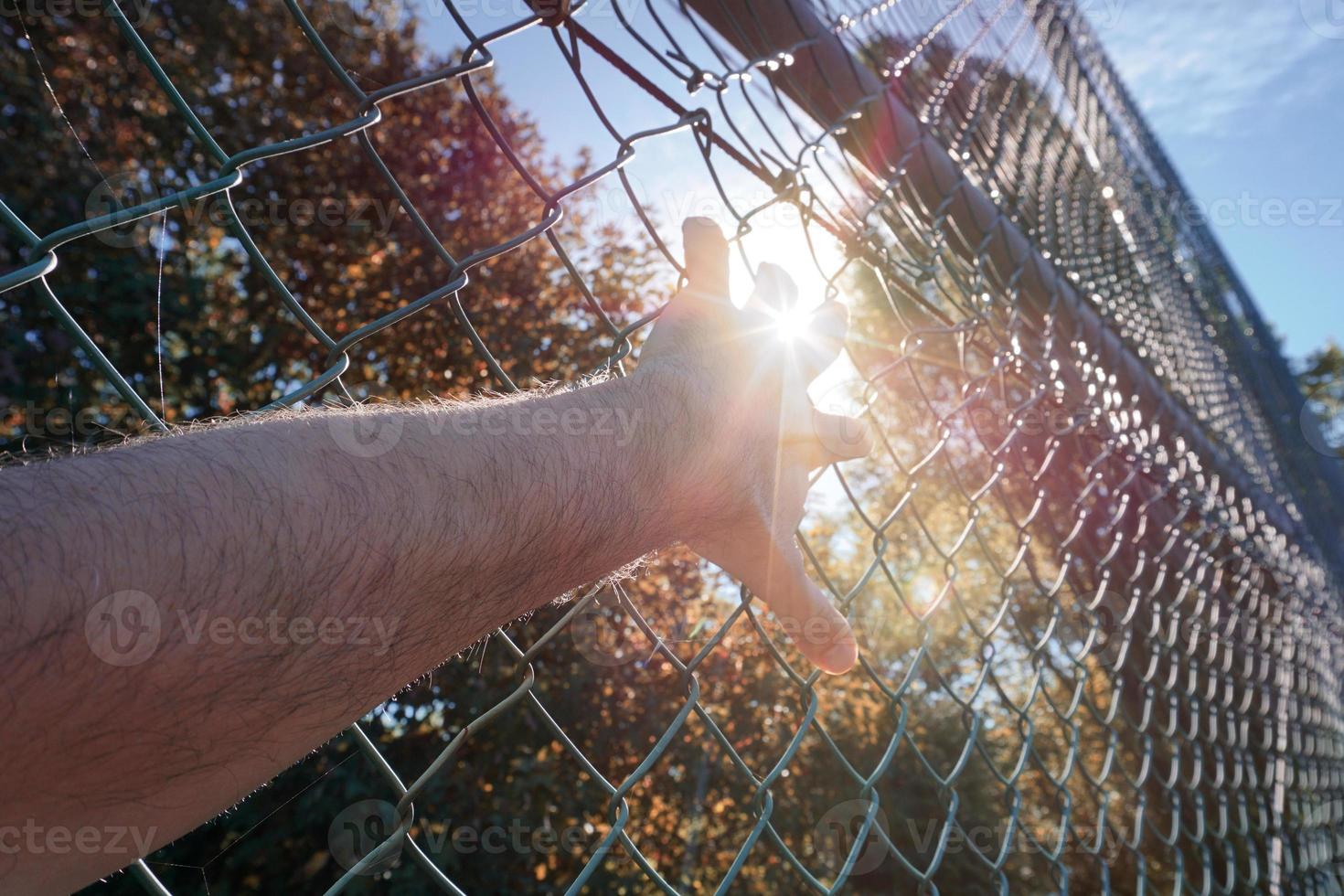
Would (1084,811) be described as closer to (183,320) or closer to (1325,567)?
(1325,567)

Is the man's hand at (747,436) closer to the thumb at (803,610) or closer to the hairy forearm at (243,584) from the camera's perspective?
the thumb at (803,610)

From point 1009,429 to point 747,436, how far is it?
140cm

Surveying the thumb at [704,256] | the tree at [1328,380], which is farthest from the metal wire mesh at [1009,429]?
the tree at [1328,380]

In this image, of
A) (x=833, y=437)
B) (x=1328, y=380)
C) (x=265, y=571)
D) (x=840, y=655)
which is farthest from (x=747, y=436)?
(x=1328, y=380)

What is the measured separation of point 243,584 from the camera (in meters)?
0.58

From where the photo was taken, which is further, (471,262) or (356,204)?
(356,204)

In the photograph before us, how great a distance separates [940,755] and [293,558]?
437 inches

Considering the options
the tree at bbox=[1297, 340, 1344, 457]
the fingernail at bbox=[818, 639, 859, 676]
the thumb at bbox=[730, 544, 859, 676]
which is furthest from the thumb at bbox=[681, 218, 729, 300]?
the tree at bbox=[1297, 340, 1344, 457]

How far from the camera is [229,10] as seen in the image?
15.7ft

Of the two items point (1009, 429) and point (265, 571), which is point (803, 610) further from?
point (1009, 429)

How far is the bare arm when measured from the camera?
511mm

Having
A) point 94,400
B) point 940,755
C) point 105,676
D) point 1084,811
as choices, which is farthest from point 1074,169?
Result: point 1084,811

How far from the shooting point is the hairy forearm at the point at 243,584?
→ 509 millimetres

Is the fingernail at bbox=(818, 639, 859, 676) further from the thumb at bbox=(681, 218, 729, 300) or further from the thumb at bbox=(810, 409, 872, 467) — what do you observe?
the thumb at bbox=(681, 218, 729, 300)
